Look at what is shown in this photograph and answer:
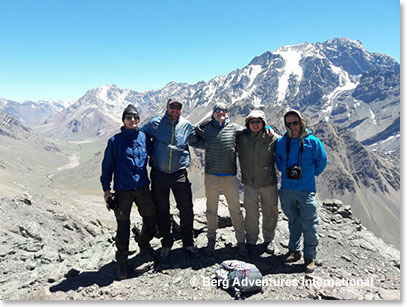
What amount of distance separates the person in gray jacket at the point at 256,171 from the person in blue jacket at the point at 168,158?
1.99 metres

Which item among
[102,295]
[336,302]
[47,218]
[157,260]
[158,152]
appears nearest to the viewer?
[336,302]

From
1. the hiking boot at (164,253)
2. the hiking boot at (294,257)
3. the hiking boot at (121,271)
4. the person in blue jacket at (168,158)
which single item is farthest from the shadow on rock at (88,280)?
the hiking boot at (294,257)

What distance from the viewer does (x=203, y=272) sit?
9.18 m

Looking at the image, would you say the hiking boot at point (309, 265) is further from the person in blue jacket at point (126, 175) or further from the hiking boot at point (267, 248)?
the person in blue jacket at point (126, 175)

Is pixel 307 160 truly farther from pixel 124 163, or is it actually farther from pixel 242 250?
pixel 124 163

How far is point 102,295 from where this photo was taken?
8375 millimetres

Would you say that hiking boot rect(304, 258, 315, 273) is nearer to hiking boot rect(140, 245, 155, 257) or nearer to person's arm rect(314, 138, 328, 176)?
person's arm rect(314, 138, 328, 176)

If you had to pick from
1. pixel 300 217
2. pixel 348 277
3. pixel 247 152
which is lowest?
pixel 348 277

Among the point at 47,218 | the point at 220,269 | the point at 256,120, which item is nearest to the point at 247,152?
the point at 256,120

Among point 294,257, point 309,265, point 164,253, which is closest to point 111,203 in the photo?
point 164,253

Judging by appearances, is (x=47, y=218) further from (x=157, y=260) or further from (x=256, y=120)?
(x=256, y=120)

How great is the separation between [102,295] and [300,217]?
6815 mm

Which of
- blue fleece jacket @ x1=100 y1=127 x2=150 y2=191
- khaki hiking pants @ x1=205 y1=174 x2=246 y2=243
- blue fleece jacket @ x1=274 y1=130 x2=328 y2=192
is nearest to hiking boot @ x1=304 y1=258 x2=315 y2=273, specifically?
khaki hiking pants @ x1=205 y1=174 x2=246 y2=243

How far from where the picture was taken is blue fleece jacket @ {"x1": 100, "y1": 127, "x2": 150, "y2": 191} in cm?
861
